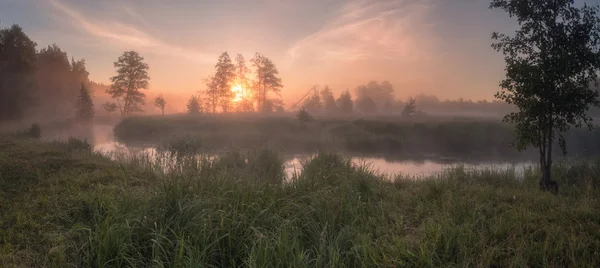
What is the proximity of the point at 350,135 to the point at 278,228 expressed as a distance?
30.6 metres

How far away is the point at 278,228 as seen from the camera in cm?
455

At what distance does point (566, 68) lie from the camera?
834cm

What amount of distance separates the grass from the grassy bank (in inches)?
805

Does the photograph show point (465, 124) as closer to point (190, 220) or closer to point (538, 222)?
point (538, 222)

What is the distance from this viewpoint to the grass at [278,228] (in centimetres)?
412

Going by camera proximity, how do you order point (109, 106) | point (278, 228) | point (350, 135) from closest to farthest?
point (278, 228), point (350, 135), point (109, 106)

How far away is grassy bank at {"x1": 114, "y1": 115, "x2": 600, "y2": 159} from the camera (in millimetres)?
29250

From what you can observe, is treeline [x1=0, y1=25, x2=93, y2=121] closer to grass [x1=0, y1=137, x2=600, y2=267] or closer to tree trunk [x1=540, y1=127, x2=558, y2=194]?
grass [x1=0, y1=137, x2=600, y2=267]

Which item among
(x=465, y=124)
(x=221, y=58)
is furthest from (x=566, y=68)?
(x=221, y=58)

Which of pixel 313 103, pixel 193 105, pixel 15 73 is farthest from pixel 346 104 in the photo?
pixel 15 73

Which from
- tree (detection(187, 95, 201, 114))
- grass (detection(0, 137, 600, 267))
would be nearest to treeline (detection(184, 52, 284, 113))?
tree (detection(187, 95, 201, 114))

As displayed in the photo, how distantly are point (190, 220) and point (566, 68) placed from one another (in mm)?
10471

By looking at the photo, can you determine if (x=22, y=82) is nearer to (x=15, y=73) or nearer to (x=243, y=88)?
(x=15, y=73)

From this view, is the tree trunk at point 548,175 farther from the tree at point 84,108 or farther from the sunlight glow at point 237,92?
the tree at point 84,108
